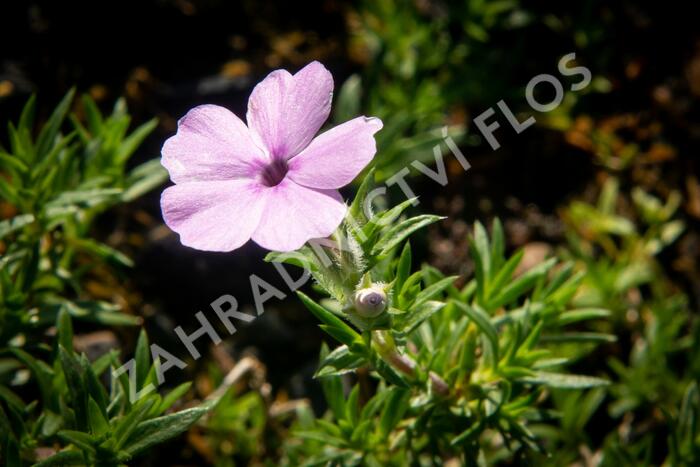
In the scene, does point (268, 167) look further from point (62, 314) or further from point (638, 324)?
point (638, 324)

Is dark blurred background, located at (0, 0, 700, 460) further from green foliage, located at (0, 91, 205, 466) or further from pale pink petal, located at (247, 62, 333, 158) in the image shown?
pale pink petal, located at (247, 62, 333, 158)

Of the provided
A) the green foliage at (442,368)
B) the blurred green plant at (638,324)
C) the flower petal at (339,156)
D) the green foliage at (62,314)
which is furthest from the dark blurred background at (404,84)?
the flower petal at (339,156)

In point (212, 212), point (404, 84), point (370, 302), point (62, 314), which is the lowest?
point (370, 302)

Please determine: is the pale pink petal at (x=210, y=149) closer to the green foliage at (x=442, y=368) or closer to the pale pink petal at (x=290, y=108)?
the pale pink petal at (x=290, y=108)

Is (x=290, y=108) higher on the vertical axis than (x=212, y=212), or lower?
higher

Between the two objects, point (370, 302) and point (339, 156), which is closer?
point (339, 156)

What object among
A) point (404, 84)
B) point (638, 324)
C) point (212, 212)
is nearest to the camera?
point (212, 212)

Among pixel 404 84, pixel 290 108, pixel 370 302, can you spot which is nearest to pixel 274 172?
pixel 290 108
